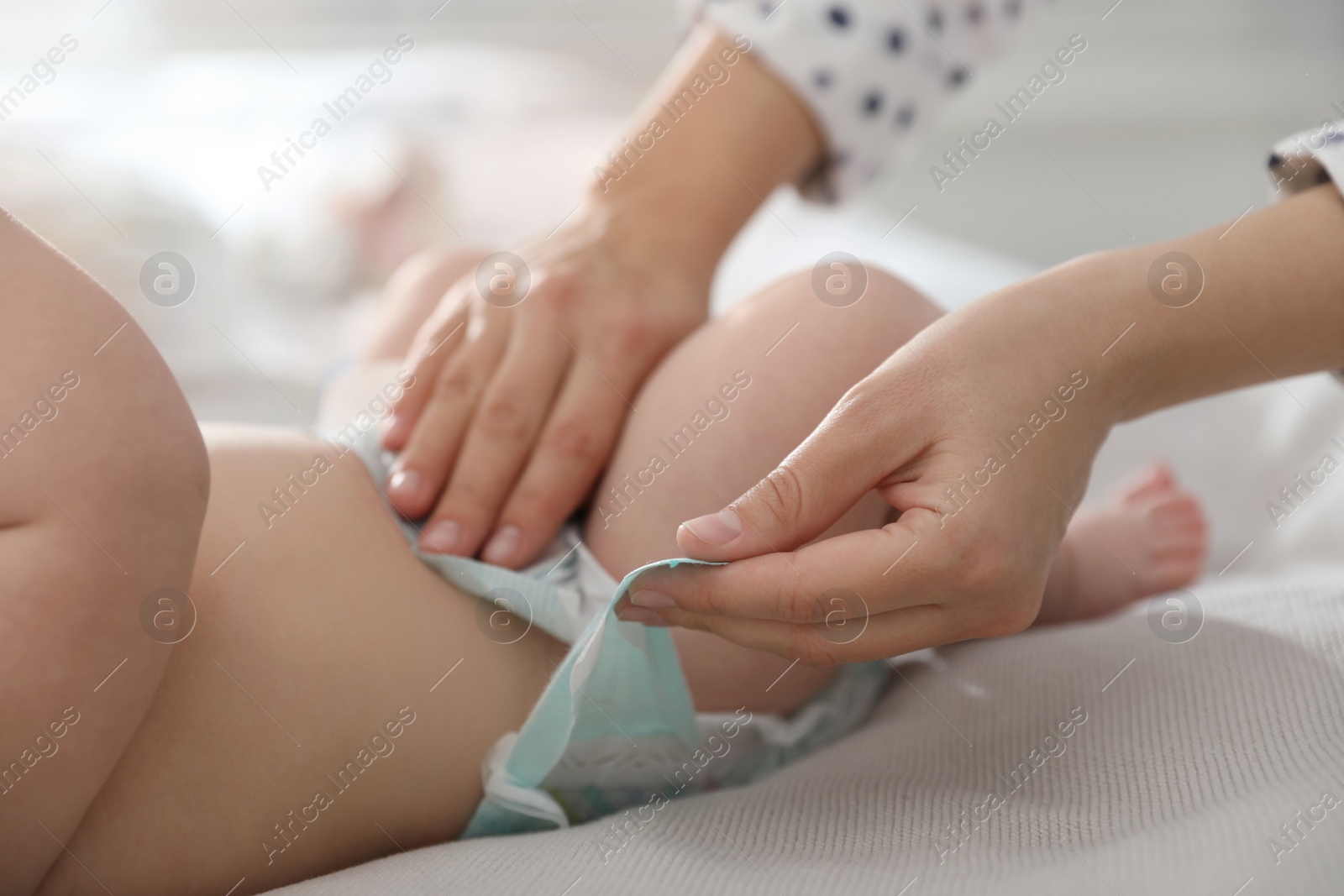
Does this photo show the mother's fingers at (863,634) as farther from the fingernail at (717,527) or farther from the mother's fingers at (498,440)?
the mother's fingers at (498,440)

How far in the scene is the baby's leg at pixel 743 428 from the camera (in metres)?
0.52

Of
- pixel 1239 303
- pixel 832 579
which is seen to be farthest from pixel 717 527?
pixel 1239 303

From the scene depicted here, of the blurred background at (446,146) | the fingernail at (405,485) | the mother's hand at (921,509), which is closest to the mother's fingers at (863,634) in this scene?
the mother's hand at (921,509)

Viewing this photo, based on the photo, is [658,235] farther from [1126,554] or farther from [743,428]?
[1126,554]

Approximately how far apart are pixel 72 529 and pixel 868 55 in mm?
Result: 659

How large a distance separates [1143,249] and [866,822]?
0.29 m

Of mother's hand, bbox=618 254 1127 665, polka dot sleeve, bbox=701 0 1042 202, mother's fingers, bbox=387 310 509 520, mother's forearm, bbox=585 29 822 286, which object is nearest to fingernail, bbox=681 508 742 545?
mother's hand, bbox=618 254 1127 665

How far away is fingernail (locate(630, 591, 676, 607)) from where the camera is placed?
0.42 m

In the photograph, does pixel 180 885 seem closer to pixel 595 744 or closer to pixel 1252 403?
pixel 595 744

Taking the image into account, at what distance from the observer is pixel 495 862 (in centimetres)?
41

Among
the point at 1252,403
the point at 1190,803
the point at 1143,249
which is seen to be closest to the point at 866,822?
the point at 1190,803

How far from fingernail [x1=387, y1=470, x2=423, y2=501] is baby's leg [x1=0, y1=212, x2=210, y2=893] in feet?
0.48

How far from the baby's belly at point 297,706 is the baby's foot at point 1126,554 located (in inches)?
16.2

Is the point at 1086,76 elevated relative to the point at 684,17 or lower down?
lower down
